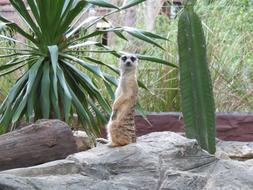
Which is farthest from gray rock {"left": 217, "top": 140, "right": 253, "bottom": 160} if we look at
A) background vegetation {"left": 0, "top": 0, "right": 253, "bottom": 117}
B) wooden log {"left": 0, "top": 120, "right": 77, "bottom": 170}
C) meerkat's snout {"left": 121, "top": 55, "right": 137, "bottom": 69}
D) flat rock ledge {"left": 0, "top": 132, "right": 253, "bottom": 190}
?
wooden log {"left": 0, "top": 120, "right": 77, "bottom": 170}

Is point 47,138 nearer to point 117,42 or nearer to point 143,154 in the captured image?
point 143,154

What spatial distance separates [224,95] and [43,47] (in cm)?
249

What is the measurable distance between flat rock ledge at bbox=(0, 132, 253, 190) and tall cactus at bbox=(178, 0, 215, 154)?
17.5 inches

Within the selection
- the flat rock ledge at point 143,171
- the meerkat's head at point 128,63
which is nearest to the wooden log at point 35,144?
the flat rock ledge at point 143,171

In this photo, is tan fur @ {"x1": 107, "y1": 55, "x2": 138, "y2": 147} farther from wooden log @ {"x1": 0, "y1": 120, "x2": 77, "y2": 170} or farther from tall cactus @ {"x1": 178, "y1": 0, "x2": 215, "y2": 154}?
tall cactus @ {"x1": 178, "y1": 0, "x2": 215, "y2": 154}

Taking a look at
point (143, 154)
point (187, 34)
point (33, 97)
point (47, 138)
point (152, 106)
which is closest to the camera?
point (143, 154)

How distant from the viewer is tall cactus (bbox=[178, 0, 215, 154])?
4941mm

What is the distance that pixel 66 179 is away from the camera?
3941 millimetres

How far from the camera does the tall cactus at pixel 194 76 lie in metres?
4.94

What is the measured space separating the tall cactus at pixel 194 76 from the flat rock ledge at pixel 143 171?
0.44m

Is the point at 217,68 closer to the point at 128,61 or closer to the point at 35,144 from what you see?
the point at 128,61

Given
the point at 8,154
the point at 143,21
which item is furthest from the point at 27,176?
the point at 143,21

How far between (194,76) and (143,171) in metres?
1.08

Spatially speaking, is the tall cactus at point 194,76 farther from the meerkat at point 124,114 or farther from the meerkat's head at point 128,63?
the meerkat at point 124,114
